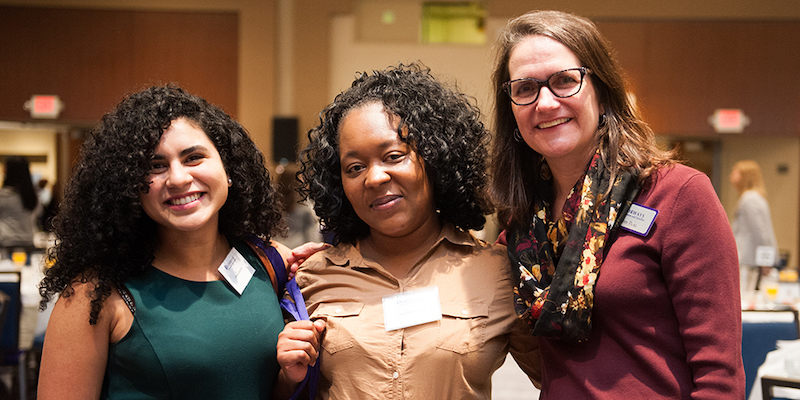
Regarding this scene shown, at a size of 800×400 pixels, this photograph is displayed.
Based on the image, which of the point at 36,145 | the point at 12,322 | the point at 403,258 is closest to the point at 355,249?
the point at 403,258

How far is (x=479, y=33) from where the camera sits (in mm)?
8211

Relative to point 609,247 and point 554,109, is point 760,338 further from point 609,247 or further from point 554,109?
point 554,109

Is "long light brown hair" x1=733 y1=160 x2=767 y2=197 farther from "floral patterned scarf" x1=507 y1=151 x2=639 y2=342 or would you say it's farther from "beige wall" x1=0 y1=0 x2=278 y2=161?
"beige wall" x1=0 y1=0 x2=278 y2=161

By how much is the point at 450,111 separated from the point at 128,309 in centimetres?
99

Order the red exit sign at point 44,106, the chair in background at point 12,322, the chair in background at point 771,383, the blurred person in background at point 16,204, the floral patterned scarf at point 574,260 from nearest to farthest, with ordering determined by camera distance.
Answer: the floral patterned scarf at point 574,260 → the chair in background at point 771,383 → the chair in background at point 12,322 → the blurred person in background at point 16,204 → the red exit sign at point 44,106

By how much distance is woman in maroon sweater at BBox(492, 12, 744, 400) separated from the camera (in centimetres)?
128

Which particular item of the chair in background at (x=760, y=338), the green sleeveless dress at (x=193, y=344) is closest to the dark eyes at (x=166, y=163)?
the green sleeveless dress at (x=193, y=344)

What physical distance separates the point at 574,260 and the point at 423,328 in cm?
42

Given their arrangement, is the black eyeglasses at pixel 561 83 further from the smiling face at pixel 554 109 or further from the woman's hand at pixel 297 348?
the woman's hand at pixel 297 348

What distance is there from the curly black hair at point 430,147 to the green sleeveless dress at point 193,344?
34 cm

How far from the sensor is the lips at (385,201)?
1.58 meters

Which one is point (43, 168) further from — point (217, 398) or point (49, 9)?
point (217, 398)

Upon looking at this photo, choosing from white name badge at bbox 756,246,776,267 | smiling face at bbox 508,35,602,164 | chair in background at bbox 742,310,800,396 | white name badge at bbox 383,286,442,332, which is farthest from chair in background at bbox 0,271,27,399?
white name badge at bbox 756,246,776,267

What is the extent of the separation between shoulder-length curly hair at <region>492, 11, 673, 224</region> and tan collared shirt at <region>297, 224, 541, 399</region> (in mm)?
214
